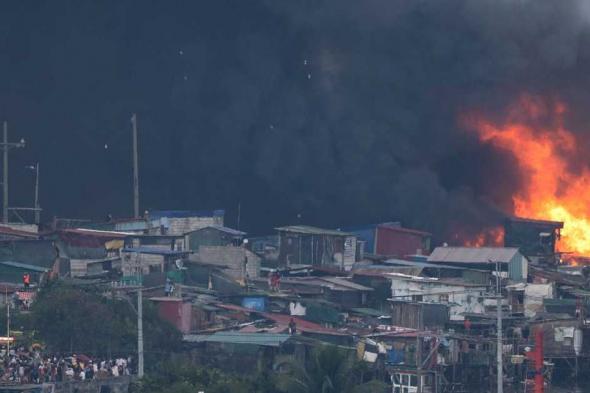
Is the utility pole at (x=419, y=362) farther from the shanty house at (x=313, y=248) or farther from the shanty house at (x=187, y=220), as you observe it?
the shanty house at (x=187, y=220)

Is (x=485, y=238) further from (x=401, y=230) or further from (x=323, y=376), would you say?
(x=323, y=376)

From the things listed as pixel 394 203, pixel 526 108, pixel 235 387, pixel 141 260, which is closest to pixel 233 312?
pixel 141 260

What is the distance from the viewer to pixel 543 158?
90.3 m

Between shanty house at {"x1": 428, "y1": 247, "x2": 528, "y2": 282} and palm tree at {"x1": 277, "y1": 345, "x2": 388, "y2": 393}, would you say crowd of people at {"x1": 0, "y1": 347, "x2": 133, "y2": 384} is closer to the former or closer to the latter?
palm tree at {"x1": 277, "y1": 345, "x2": 388, "y2": 393}

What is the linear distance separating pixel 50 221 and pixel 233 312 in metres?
24.5

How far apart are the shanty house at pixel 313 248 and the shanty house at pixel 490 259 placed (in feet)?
13.4

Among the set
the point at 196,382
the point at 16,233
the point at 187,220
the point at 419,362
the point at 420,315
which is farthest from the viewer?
the point at 187,220

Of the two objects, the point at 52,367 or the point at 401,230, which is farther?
the point at 401,230

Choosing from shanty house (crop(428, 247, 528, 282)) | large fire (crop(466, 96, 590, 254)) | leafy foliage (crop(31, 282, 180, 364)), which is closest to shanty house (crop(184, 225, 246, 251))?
shanty house (crop(428, 247, 528, 282))

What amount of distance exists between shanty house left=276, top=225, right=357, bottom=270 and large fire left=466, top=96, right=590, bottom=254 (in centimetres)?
1376

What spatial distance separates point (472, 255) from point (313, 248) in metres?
6.96

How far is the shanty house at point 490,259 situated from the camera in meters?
75.1

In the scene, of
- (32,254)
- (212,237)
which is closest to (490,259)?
(212,237)

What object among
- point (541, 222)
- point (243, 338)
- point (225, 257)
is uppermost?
point (541, 222)
